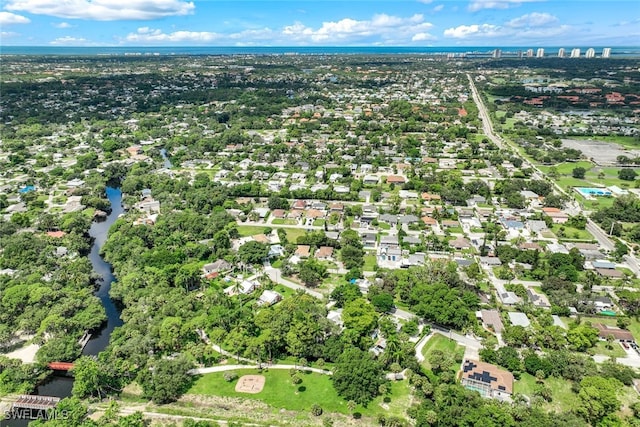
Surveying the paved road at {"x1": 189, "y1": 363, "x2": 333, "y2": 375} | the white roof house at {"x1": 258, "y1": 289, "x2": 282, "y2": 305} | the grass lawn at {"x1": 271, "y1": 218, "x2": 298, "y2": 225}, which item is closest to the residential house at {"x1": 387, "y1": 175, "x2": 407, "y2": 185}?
the grass lawn at {"x1": 271, "y1": 218, "x2": 298, "y2": 225}

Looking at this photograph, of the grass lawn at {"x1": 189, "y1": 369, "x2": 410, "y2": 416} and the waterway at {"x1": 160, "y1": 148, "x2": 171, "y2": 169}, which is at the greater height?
the waterway at {"x1": 160, "y1": 148, "x2": 171, "y2": 169}

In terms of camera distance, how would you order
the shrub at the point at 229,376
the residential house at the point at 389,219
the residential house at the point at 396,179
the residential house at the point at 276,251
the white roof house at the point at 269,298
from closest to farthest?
the shrub at the point at 229,376 < the white roof house at the point at 269,298 < the residential house at the point at 276,251 < the residential house at the point at 389,219 < the residential house at the point at 396,179

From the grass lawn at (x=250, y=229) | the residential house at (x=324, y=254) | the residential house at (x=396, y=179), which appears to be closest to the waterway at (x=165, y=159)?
the grass lawn at (x=250, y=229)

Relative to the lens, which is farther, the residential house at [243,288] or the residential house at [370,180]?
the residential house at [370,180]

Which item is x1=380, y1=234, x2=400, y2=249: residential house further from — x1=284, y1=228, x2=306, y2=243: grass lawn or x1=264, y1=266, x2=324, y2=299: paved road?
x1=264, y1=266, x2=324, y2=299: paved road

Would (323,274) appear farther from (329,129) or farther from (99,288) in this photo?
(329,129)

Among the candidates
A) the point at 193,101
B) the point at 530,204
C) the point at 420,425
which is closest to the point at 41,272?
the point at 420,425

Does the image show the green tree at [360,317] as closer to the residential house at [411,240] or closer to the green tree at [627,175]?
the residential house at [411,240]

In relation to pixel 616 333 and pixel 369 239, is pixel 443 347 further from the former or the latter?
pixel 369 239
